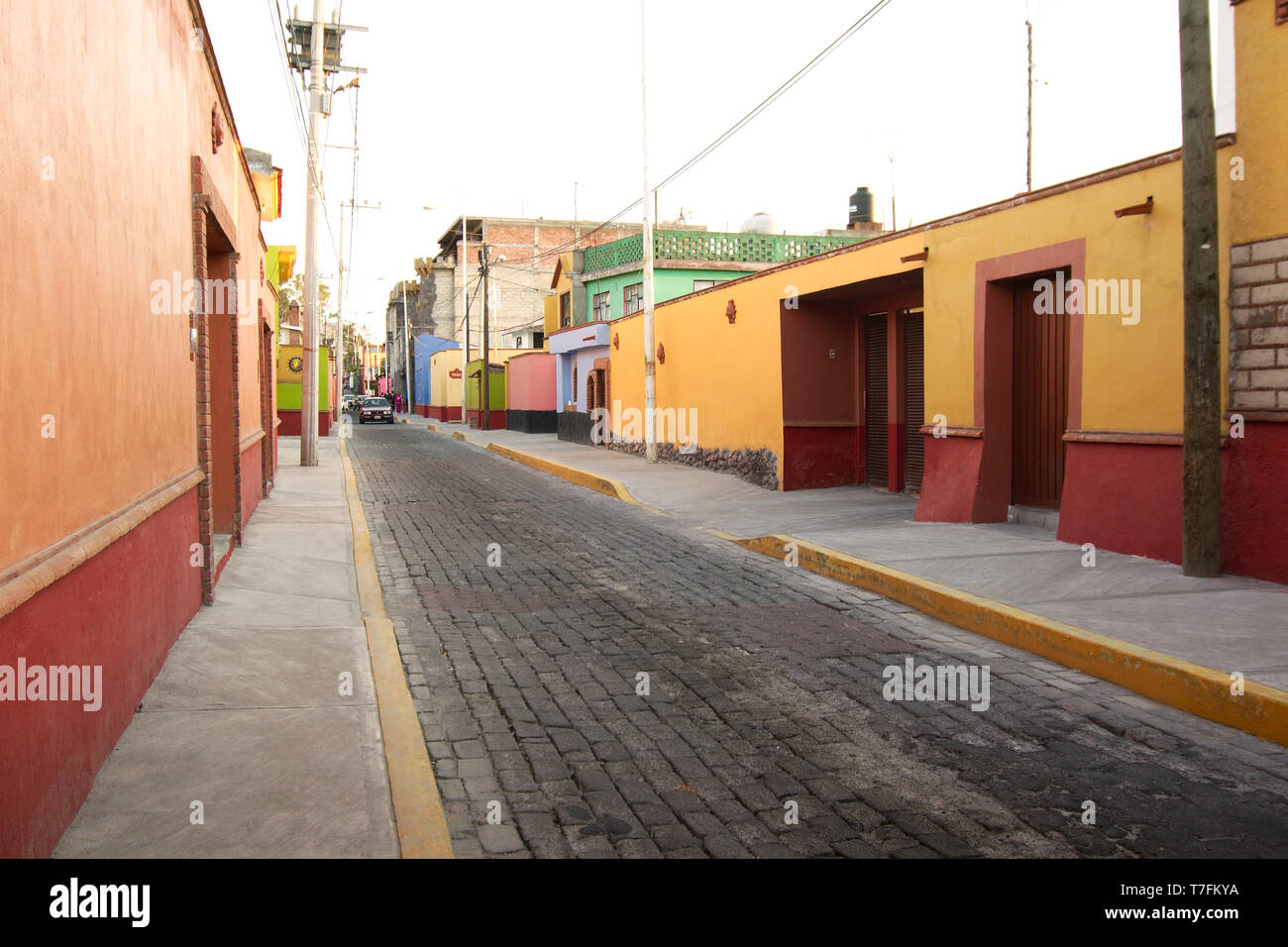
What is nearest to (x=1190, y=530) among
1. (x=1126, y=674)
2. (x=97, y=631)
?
(x=1126, y=674)

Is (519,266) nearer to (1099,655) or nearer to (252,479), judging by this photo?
(252,479)

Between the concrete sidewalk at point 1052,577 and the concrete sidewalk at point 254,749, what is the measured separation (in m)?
4.38

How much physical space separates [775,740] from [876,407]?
1170 cm

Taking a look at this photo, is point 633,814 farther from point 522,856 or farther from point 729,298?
point 729,298

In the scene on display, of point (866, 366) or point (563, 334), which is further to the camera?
point (563, 334)

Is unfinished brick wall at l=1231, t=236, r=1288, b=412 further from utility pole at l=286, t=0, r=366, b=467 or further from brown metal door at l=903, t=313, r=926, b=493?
utility pole at l=286, t=0, r=366, b=467

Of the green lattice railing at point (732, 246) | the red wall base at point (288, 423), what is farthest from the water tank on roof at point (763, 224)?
the red wall base at point (288, 423)

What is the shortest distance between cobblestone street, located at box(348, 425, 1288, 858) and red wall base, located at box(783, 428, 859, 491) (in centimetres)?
779

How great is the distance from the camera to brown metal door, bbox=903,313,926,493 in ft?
48.1

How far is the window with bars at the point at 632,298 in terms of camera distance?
3426 centimetres

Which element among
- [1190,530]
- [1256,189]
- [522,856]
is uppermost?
[1256,189]

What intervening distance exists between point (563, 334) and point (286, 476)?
16.4 m

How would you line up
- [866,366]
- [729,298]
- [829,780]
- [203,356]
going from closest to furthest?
[829,780] → [203,356] → [866,366] → [729,298]

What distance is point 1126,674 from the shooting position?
5.86 metres
